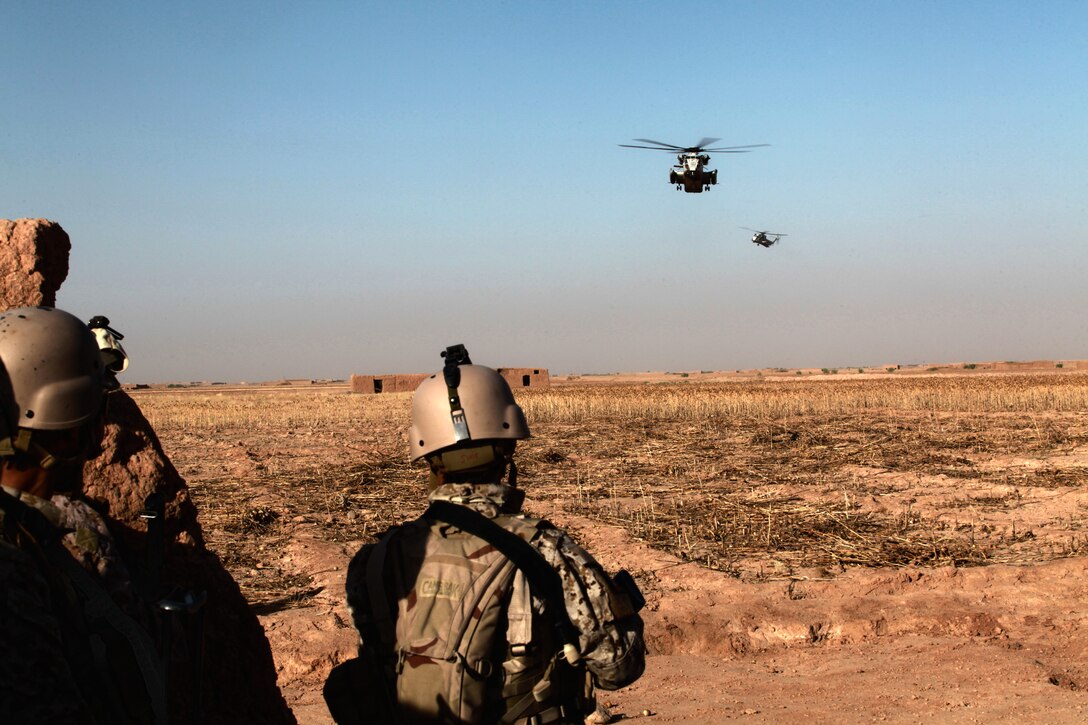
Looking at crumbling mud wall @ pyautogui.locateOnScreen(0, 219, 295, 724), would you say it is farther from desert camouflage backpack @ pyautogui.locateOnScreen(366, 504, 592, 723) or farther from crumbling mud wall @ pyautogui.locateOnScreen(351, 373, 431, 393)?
crumbling mud wall @ pyautogui.locateOnScreen(351, 373, 431, 393)

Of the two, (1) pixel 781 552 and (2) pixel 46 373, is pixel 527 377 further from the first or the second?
(2) pixel 46 373

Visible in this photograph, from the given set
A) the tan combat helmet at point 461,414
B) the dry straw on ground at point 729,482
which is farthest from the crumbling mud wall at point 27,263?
the dry straw on ground at point 729,482

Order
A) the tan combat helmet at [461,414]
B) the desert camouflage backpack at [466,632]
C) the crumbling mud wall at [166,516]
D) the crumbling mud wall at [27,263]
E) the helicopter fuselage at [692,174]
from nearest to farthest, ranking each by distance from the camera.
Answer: the desert camouflage backpack at [466,632], the tan combat helmet at [461,414], the crumbling mud wall at [166,516], the crumbling mud wall at [27,263], the helicopter fuselage at [692,174]

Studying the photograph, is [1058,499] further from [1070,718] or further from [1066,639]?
[1070,718]

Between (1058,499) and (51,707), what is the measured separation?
12.5 metres

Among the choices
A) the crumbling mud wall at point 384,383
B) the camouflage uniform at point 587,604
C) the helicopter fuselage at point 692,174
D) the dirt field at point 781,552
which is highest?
the helicopter fuselage at point 692,174

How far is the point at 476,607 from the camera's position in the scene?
2779 millimetres

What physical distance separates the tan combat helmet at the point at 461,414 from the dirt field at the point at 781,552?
11.7 ft

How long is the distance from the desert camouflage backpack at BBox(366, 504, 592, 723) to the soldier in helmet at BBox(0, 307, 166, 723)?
2.66ft

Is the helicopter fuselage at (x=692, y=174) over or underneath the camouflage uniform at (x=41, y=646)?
over

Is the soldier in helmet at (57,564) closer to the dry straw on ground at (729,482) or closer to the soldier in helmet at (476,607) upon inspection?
the soldier in helmet at (476,607)

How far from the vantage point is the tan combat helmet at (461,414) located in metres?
2.99

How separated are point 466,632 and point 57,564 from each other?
112cm

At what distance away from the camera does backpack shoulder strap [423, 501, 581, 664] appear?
2816 mm
